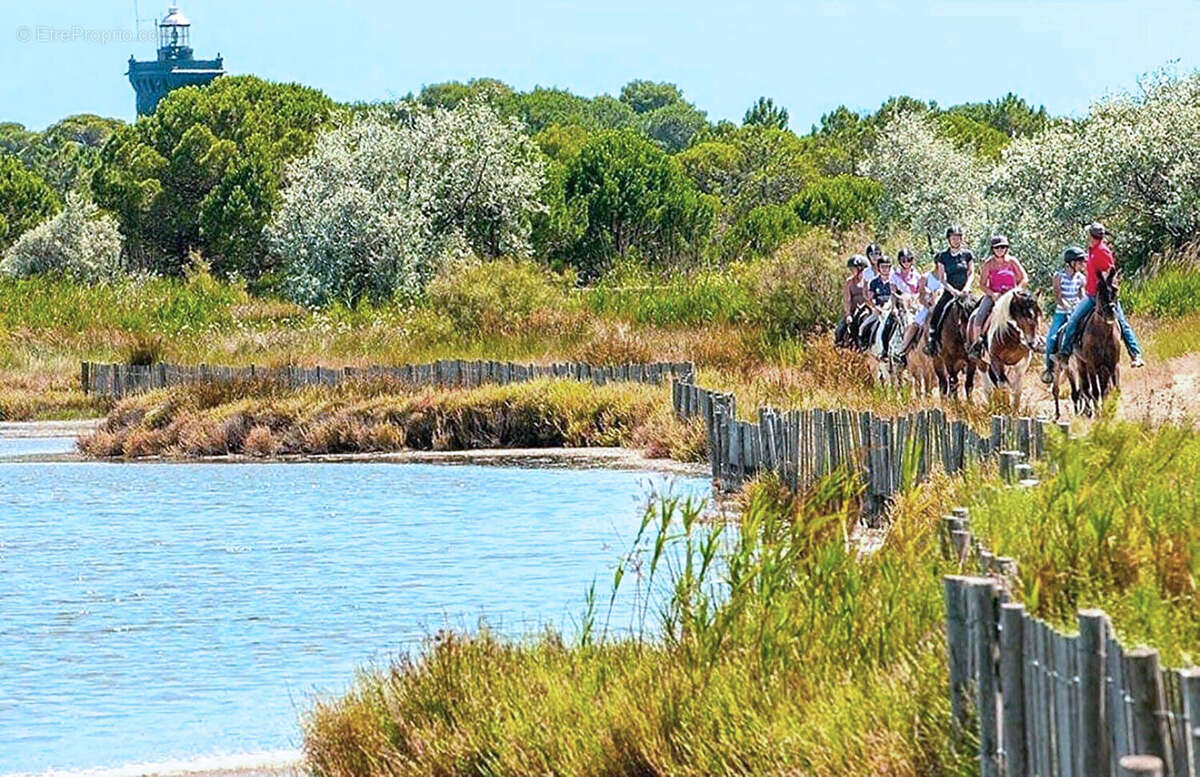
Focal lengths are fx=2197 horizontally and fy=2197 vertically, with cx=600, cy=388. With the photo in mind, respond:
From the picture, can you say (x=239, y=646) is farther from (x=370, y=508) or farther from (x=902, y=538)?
(x=370, y=508)

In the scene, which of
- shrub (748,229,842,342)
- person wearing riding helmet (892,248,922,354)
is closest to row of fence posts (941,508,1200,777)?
person wearing riding helmet (892,248,922,354)

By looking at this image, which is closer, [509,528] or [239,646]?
[239,646]

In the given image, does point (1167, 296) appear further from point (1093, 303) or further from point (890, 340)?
point (1093, 303)

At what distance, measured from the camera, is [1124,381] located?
1102 inches

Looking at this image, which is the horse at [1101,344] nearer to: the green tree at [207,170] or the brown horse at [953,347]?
the brown horse at [953,347]

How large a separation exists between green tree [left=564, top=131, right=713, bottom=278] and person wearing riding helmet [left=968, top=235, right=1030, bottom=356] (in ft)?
201

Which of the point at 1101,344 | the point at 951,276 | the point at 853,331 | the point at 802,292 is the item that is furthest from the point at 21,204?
the point at 1101,344

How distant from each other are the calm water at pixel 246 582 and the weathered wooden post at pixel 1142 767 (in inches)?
287

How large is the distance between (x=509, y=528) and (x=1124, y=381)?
9311 millimetres

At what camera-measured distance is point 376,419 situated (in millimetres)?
35281

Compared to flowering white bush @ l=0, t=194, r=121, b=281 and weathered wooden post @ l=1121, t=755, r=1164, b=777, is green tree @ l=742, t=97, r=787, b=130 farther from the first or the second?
weathered wooden post @ l=1121, t=755, r=1164, b=777

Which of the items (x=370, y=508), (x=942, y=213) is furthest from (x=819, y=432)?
(x=942, y=213)

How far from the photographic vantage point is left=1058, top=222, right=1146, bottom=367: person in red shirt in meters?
22.5

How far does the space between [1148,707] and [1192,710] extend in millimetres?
343
